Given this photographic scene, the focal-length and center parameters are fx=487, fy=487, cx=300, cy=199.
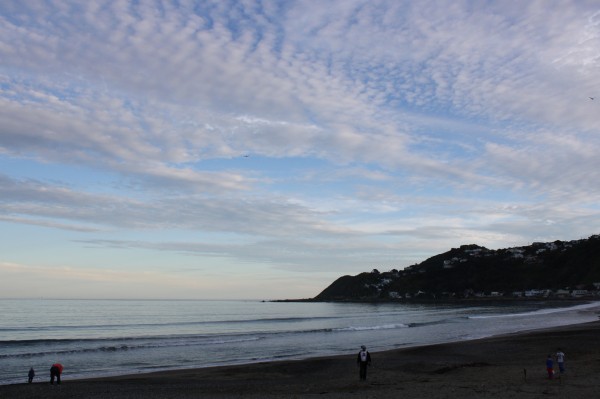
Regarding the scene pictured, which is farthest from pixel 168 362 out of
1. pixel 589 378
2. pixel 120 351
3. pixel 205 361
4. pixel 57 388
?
pixel 589 378

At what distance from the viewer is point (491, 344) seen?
35.9 meters

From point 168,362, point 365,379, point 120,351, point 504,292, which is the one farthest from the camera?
point 504,292

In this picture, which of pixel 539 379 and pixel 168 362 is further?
pixel 168 362

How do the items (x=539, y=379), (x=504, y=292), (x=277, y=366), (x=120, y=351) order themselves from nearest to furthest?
(x=539, y=379) < (x=277, y=366) < (x=120, y=351) < (x=504, y=292)

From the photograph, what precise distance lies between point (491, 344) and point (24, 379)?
100ft

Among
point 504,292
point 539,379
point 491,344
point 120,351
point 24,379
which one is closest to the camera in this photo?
point 539,379

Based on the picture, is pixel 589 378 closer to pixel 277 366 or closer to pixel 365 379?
pixel 365 379

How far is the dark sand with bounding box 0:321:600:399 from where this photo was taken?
17344 millimetres

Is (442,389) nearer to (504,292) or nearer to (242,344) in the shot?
(242,344)

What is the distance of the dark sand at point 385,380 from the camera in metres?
17.3

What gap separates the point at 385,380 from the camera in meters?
21.6

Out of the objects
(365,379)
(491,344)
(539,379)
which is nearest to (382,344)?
(491,344)

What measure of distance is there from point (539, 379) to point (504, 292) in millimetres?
178214

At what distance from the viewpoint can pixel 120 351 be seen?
128ft
